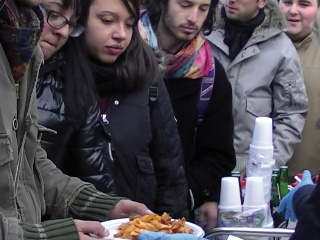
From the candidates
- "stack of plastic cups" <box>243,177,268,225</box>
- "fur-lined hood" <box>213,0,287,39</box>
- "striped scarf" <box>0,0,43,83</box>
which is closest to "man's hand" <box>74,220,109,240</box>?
"striped scarf" <box>0,0,43,83</box>

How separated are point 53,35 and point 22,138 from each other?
90 centimetres

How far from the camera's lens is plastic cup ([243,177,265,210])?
328cm

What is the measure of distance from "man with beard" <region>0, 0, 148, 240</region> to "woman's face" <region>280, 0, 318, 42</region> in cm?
279

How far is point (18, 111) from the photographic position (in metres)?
2.11

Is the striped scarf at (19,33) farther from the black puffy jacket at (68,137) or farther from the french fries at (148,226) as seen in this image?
the black puffy jacket at (68,137)

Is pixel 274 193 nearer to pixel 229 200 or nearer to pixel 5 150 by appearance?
pixel 229 200

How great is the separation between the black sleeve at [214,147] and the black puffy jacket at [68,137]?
3.04ft

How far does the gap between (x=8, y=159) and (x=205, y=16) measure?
A: 210 cm

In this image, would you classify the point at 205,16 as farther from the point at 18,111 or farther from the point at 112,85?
the point at 18,111

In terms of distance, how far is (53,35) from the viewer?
9.66 ft

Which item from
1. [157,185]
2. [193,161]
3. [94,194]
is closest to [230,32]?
[193,161]

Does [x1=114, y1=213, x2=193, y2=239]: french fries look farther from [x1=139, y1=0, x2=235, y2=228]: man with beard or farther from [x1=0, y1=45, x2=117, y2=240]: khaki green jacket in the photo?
[x1=139, y1=0, x2=235, y2=228]: man with beard

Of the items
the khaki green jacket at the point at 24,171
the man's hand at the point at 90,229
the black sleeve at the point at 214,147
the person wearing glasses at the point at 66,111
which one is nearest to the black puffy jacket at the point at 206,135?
the black sleeve at the point at 214,147

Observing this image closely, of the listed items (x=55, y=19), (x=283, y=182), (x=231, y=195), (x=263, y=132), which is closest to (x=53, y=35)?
(x=55, y=19)
